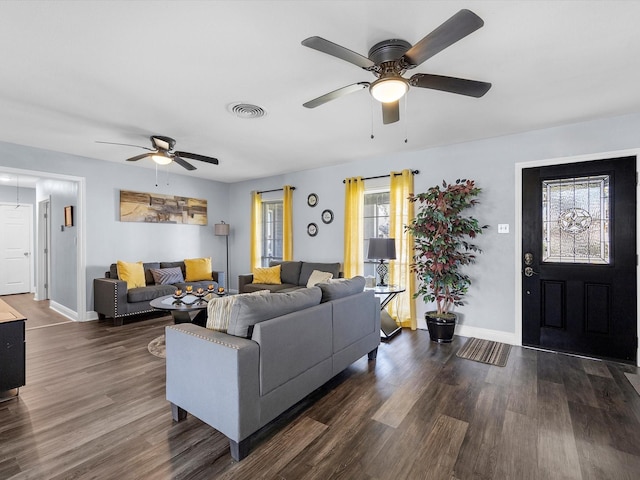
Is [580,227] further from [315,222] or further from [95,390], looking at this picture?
[95,390]

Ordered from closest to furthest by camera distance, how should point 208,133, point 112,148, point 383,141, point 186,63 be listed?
point 186,63 → point 208,133 → point 383,141 → point 112,148

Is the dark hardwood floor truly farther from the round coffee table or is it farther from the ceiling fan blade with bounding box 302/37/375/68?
the ceiling fan blade with bounding box 302/37/375/68

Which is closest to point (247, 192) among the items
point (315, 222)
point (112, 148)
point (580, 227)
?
point (315, 222)

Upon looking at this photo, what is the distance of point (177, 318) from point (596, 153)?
485cm

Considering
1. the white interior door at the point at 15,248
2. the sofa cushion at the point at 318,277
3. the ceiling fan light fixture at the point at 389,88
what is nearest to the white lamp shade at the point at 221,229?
the sofa cushion at the point at 318,277

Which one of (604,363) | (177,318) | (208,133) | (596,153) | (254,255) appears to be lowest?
(604,363)

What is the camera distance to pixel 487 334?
4.00m

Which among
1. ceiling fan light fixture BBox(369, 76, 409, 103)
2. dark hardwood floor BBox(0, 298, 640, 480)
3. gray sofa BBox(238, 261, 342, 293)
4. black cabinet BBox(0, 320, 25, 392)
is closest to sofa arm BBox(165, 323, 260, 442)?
dark hardwood floor BBox(0, 298, 640, 480)

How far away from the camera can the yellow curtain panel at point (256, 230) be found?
259 inches

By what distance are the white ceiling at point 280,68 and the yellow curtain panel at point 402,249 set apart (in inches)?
30.7

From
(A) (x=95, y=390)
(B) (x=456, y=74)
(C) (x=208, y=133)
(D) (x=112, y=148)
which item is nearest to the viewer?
(B) (x=456, y=74)

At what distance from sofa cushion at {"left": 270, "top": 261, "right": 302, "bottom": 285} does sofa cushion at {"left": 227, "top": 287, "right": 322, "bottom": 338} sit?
127 inches

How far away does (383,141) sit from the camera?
4156 millimetres

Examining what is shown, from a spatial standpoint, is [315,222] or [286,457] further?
[315,222]
